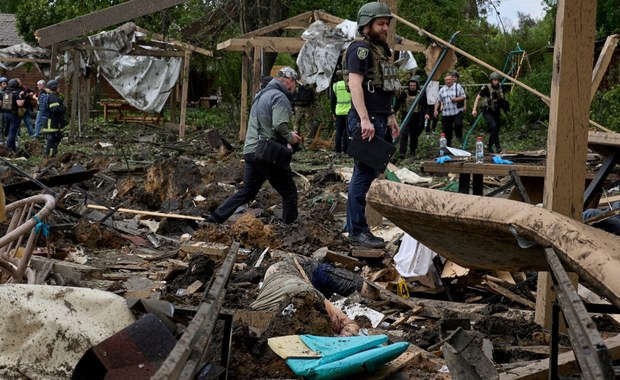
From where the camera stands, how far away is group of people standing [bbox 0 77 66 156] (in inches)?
829

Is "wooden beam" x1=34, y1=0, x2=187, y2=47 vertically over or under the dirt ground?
over

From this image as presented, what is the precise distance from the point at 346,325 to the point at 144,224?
6027 millimetres

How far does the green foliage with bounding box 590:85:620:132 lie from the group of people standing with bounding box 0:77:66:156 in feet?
39.8

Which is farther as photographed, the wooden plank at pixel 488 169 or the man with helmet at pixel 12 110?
the man with helmet at pixel 12 110

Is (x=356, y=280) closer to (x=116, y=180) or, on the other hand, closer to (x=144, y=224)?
(x=144, y=224)

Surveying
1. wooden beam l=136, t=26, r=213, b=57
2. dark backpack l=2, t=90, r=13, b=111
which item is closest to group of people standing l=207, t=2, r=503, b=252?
dark backpack l=2, t=90, r=13, b=111

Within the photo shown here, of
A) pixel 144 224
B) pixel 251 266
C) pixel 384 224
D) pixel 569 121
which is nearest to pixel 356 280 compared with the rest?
pixel 251 266

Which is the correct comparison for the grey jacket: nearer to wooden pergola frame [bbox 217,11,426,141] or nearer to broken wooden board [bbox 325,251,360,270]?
broken wooden board [bbox 325,251,360,270]

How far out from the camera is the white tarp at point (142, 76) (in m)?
30.2

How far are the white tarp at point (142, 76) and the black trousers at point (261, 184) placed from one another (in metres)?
19.6

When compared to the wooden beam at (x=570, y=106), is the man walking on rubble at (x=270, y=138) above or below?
below

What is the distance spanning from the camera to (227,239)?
959 centimetres

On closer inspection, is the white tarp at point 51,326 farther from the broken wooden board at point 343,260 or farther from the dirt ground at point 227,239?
the broken wooden board at point 343,260

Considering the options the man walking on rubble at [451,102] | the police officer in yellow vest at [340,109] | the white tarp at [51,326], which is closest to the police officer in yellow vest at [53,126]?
the police officer in yellow vest at [340,109]
